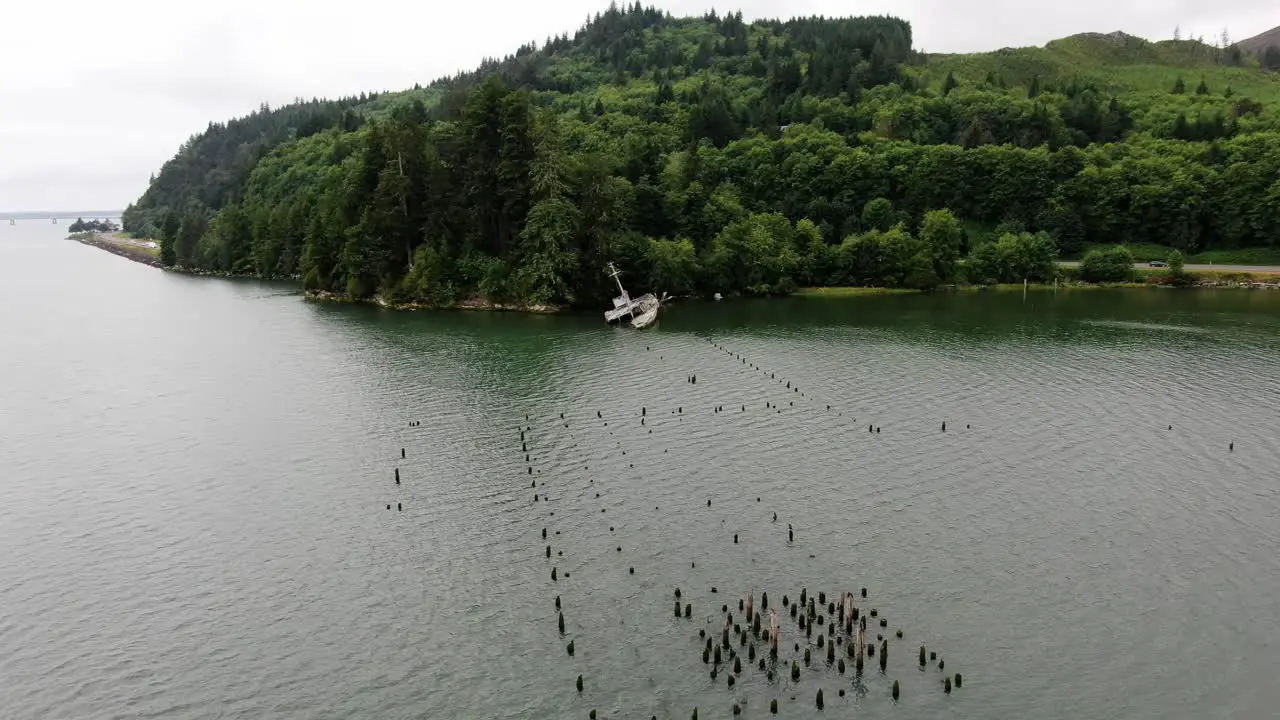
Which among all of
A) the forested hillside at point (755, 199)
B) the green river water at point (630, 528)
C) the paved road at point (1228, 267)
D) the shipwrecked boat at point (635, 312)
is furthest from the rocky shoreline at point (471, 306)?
the paved road at point (1228, 267)

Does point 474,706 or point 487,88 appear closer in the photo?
point 474,706

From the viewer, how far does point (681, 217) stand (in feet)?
470

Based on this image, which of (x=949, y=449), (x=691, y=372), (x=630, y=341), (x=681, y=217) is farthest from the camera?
(x=681, y=217)

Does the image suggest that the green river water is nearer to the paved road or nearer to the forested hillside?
the forested hillside

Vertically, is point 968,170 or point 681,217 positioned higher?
point 968,170

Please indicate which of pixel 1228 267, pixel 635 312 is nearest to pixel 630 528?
pixel 635 312

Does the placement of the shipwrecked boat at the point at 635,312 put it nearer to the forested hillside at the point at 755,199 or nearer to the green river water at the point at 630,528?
the forested hillside at the point at 755,199

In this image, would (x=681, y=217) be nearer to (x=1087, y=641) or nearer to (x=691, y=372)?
(x=691, y=372)

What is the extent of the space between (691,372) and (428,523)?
131 feet

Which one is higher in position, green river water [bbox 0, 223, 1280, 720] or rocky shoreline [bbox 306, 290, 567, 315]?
rocky shoreline [bbox 306, 290, 567, 315]

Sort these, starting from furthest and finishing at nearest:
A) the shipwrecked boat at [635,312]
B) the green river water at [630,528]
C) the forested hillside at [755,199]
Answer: the forested hillside at [755,199] < the shipwrecked boat at [635,312] < the green river water at [630,528]

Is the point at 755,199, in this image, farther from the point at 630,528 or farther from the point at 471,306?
the point at 630,528

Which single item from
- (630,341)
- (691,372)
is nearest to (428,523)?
(691,372)

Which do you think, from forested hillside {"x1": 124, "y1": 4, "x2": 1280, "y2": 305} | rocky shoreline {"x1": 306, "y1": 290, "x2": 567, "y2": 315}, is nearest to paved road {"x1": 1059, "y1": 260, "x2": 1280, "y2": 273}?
forested hillside {"x1": 124, "y1": 4, "x2": 1280, "y2": 305}
